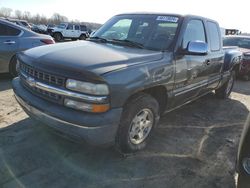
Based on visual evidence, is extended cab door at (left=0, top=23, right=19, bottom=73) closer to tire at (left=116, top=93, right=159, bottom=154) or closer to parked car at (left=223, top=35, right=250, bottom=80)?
tire at (left=116, top=93, right=159, bottom=154)

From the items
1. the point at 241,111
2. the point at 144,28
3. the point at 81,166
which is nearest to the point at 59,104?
the point at 81,166

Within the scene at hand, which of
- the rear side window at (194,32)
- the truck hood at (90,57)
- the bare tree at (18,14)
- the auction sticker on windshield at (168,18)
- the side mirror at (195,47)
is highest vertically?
the auction sticker on windshield at (168,18)

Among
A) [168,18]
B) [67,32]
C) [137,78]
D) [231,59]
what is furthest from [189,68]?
[67,32]

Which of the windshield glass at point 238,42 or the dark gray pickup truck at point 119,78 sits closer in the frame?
the dark gray pickup truck at point 119,78

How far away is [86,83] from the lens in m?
2.95

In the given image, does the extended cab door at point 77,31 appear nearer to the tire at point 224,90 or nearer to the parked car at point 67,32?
the parked car at point 67,32

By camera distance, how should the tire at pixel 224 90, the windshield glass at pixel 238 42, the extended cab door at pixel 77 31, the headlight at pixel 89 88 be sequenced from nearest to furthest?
the headlight at pixel 89 88 → the tire at pixel 224 90 → the windshield glass at pixel 238 42 → the extended cab door at pixel 77 31

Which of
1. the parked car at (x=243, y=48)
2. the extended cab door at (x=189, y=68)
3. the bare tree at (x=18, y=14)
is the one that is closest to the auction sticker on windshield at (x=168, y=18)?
the extended cab door at (x=189, y=68)

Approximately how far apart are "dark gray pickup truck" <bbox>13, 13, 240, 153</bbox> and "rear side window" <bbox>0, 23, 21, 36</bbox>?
125 inches

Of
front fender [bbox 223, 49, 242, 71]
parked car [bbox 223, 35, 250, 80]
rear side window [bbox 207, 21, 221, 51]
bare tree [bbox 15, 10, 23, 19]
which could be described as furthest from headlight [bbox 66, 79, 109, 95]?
bare tree [bbox 15, 10, 23, 19]

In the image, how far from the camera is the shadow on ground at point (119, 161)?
10.2 ft

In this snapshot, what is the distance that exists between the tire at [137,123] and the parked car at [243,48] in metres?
6.72

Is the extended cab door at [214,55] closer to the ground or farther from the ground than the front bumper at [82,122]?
farther from the ground

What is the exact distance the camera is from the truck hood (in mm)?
3096
